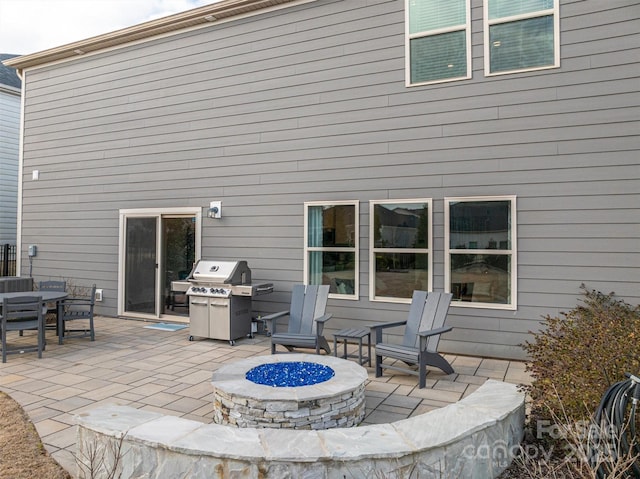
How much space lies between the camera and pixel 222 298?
608cm

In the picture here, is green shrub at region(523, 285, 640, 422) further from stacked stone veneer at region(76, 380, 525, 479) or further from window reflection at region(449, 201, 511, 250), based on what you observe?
window reflection at region(449, 201, 511, 250)

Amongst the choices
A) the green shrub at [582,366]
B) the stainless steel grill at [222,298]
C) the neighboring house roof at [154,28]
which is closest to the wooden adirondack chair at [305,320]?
the stainless steel grill at [222,298]

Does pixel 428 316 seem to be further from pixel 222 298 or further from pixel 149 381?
pixel 149 381

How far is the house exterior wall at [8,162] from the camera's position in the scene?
1272cm

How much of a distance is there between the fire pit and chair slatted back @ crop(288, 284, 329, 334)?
1.75 m

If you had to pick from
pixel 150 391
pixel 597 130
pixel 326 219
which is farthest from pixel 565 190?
pixel 150 391

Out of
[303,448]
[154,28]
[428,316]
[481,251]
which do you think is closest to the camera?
[303,448]

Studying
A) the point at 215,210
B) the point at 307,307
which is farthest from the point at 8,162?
the point at 307,307

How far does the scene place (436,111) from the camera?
561 centimetres

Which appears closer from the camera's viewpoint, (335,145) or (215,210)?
(335,145)

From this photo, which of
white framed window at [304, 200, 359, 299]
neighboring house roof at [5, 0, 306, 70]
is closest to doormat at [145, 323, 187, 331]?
white framed window at [304, 200, 359, 299]

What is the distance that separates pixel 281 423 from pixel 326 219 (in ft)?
11.9

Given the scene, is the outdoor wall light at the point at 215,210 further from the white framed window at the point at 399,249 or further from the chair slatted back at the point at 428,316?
the chair slatted back at the point at 428,316

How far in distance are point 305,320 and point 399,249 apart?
5.25 ft
